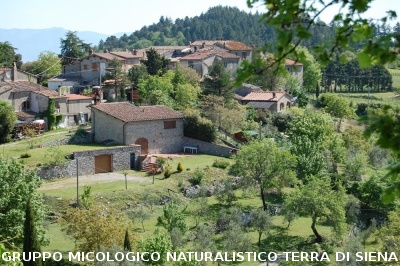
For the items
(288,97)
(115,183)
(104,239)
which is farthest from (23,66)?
(104,239)

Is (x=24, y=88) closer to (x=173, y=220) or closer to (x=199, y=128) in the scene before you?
(x=199, y=128)

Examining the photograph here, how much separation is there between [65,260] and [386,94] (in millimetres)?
67694

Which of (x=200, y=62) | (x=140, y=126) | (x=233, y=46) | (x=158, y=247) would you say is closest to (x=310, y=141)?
(x=140, y=126)

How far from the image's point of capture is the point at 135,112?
4081 cm

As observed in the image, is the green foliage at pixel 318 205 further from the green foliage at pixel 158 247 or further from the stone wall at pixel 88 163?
the stone wall at pixel 88 163

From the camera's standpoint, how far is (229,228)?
88.3 ft

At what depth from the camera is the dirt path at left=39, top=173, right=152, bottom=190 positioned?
32.4m

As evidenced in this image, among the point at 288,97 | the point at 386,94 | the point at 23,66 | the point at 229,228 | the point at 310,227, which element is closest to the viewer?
the point at 229,228

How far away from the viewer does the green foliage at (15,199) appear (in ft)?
67.4

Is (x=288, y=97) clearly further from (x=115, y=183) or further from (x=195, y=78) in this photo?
(x=115, y=183)

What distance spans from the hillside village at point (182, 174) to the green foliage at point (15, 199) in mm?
50

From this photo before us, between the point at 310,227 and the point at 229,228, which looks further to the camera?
the point at 310,227

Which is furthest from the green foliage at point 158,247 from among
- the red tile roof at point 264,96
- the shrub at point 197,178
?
the red tile roof at point 264,96

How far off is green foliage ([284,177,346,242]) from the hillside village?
0.21 ft
